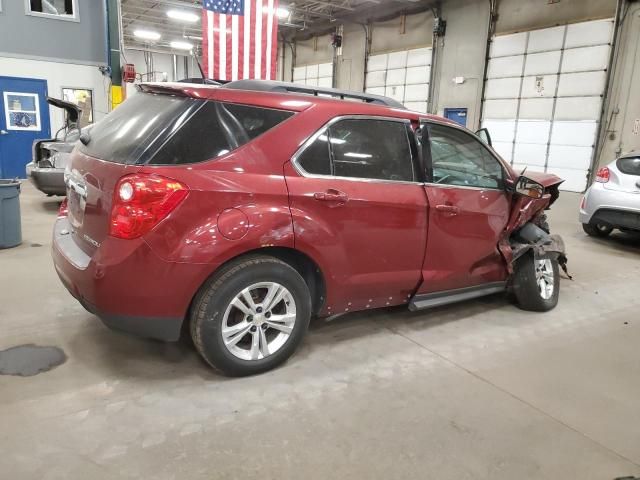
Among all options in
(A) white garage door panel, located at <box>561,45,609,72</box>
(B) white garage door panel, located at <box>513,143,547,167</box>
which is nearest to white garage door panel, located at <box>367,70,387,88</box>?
(B) white garage door panel, located at <box>513,143,547,167</box>

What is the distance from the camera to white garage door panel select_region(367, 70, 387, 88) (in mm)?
17125

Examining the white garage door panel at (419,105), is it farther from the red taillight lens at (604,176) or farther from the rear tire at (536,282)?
the rear tire at (536,282)

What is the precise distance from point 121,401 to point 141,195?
1056 mm

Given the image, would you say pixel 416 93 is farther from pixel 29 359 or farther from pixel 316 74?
pixel 29 359

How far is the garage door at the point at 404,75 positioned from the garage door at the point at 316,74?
8.61ft

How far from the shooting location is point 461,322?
3789 mm

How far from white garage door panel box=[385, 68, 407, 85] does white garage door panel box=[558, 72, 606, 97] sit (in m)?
5.57

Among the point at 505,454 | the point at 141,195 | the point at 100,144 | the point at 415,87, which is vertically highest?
the point at 415,87

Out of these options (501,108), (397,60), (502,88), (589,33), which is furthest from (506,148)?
(397,60)

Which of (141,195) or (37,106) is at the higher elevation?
(37,106)

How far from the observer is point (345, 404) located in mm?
2537

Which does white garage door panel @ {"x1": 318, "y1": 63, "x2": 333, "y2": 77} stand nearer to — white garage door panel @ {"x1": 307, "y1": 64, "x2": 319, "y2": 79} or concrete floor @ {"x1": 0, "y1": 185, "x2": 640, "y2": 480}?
white garage door panel @ {"x1": 307, "y1": 64, "x2": 319, "y2": 79}

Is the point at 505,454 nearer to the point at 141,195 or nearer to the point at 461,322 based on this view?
the point at 461,322

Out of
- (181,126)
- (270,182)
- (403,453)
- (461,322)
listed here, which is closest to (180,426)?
(403,453)
